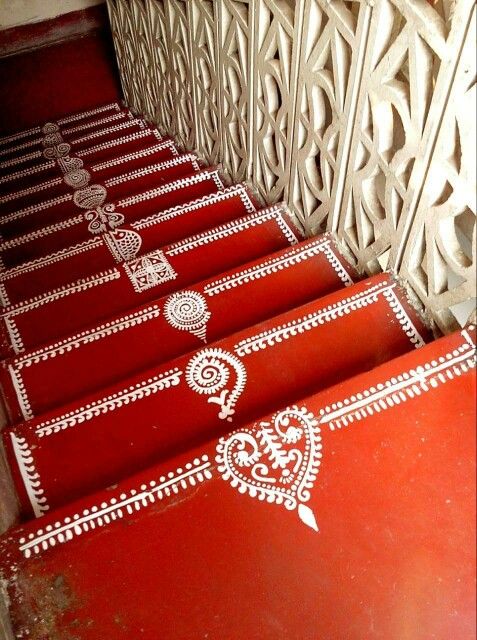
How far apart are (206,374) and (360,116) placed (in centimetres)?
99

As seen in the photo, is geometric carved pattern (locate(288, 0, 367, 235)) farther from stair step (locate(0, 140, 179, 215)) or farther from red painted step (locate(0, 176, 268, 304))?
stair step (locate(0, 140, 179, 215))

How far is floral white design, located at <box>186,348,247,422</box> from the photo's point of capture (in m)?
1.75

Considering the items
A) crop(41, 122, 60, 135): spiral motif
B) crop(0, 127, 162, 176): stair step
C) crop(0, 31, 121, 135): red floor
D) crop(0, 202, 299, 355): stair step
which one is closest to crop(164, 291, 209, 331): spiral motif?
crop(0, 202, 299, 355): stair step

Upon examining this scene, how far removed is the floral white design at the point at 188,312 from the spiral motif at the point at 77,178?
2.10 m

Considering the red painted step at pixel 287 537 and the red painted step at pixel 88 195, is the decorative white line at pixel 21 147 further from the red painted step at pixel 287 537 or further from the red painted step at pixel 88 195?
the red painted step at pixel 287 537

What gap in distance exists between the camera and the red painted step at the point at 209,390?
164cm

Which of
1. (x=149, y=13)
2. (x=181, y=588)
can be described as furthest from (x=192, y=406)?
(x=149, y=13)

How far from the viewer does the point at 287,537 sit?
1378 millimetres

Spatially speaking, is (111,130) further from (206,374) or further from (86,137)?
(206,374)

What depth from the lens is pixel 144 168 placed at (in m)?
3.64

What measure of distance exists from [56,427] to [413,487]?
1081mm

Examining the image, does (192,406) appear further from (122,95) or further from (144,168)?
(122,95)

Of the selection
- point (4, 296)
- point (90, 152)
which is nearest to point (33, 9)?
point (90, 152)

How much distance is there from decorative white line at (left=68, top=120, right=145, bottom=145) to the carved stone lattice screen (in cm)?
176
